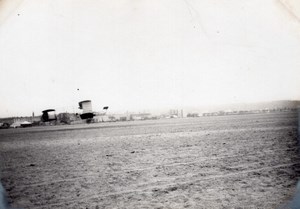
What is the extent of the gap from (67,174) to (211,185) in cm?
557

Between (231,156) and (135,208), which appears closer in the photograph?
(135,208)

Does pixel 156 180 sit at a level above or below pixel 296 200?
below

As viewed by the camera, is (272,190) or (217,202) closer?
(217,202)

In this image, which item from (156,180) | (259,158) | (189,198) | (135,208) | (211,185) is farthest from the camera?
(259,158)

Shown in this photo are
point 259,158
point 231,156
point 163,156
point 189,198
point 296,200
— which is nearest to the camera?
point 296,200

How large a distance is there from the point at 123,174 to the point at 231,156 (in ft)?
18.0

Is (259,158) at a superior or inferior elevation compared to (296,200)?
inferior

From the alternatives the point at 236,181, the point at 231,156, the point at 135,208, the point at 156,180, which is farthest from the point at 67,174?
the point at 231,156

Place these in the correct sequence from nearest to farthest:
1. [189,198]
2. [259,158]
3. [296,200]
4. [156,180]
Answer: [296,200] → [189,198] → [156,180] → [259,158]

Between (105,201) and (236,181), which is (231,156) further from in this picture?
(105,201)

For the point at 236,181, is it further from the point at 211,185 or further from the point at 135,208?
the point at 135,208

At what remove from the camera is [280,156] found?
1246 cm

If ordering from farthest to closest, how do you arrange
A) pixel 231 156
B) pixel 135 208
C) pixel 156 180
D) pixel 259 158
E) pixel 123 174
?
pixel 231 156 → pixel 259 158 → pixel 123 174 → pixel 156 180 → pixel 135 208

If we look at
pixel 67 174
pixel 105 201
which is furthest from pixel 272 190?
pixel 67 174
